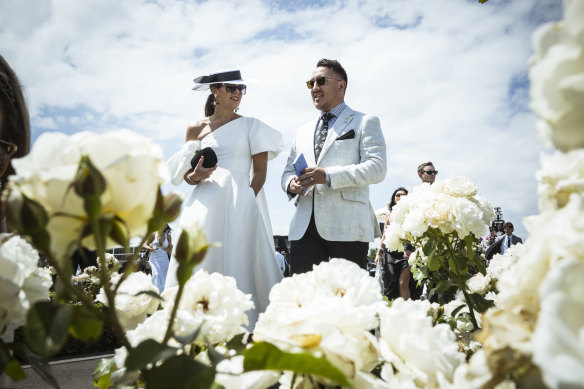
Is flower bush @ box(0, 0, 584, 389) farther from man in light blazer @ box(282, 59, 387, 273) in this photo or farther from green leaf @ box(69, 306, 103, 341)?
man in light blazer @ box(282, 59, 387, 273)

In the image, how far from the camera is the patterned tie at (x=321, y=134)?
3.18 metres

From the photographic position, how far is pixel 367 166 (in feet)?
9.27

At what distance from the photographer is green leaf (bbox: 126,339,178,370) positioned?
0.40 m

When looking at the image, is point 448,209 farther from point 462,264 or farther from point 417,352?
point 417,352

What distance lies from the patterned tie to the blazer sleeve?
0.30 meters

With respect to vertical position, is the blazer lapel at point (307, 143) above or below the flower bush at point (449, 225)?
above

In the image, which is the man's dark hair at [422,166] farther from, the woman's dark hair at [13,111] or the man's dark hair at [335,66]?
the woman's dark hair at [13,111]

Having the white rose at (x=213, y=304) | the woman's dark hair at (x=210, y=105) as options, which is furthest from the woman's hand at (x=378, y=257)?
the white rose at (x=213, y=304)

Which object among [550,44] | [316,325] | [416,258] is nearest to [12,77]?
[316,325]

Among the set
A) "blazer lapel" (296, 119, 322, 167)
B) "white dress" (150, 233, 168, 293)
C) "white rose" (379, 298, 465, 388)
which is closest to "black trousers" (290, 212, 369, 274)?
"blazer lapel" (296, 119, 322, 167)

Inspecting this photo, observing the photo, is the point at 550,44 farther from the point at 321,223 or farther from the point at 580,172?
the point at 321,223

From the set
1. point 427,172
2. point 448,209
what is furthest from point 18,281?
point 427,172

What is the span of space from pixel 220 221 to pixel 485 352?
315 centimetres

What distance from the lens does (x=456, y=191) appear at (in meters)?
1.56
